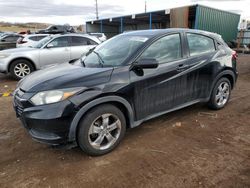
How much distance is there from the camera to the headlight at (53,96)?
276cm

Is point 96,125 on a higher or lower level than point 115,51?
lower

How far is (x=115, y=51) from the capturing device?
3.73 meters

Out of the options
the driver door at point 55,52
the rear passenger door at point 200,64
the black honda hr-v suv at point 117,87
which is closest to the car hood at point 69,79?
the black honda hr-v suv at point 117,87

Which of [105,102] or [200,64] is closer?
[105,102]

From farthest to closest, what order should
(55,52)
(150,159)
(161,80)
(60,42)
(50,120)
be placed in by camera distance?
(60,42)
(55,52)
(161,80)
(150,159)
(50,120)

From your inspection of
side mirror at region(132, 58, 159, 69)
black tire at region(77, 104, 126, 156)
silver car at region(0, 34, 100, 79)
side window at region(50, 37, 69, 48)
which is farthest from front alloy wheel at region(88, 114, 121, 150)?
side window at region(50, 37, 69, 48)

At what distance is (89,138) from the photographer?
2979mm

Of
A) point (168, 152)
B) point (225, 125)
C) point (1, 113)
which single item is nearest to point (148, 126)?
point (168, 152)

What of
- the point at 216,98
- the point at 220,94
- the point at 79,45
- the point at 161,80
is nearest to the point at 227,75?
the point at 220,94

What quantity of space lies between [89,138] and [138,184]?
87 cm

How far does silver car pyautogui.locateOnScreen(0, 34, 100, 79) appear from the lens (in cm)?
779

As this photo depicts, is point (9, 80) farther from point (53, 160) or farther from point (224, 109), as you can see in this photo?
point (224, 109)

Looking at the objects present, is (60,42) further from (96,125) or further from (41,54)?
(96,125)

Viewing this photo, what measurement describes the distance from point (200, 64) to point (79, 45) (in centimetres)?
580
